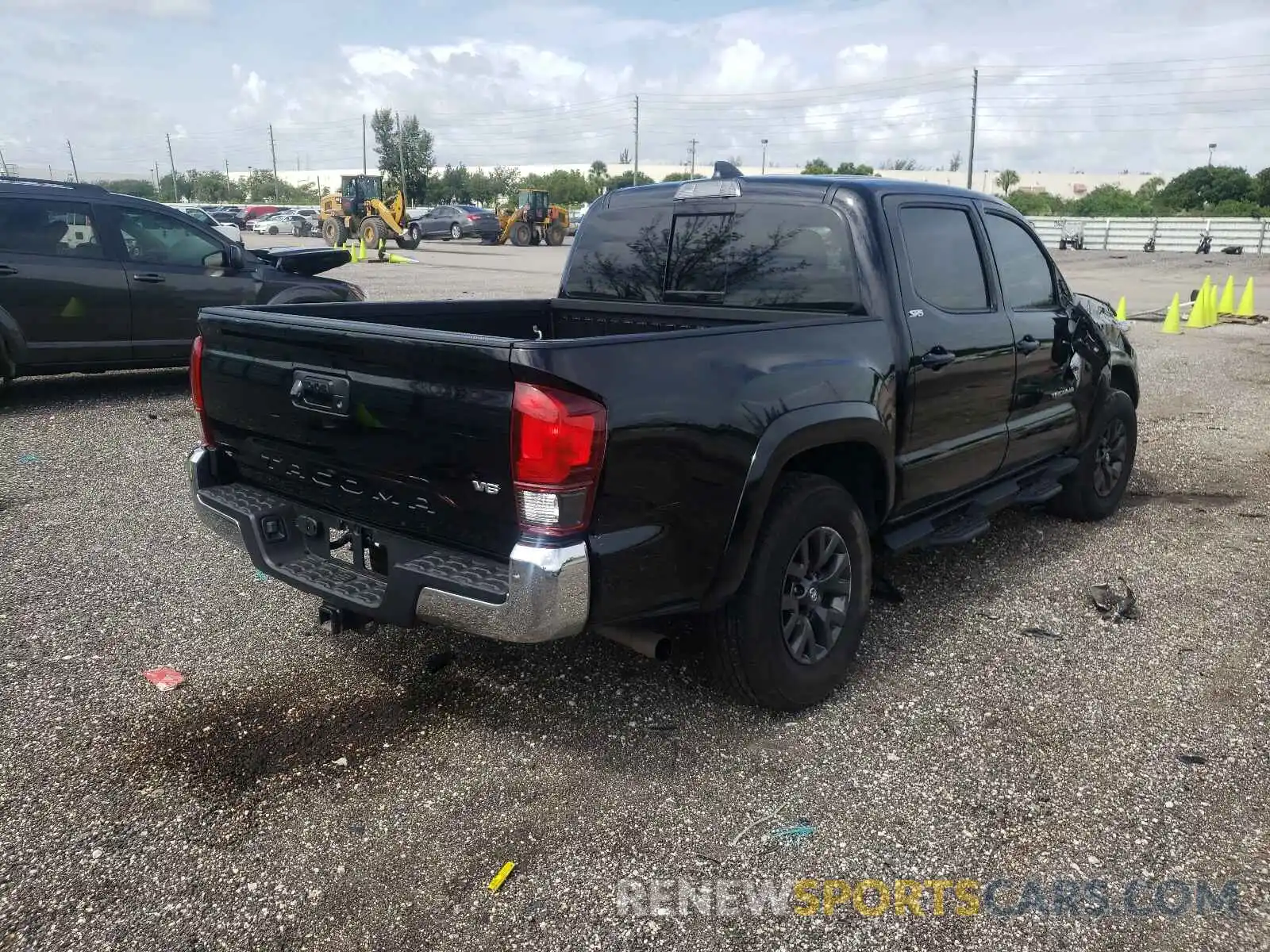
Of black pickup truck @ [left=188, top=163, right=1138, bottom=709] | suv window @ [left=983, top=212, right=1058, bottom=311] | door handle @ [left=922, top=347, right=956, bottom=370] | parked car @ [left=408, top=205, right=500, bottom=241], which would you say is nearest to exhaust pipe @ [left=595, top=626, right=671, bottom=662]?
black pickup truck @ [left=188, top=163, right=1138, bottom=709]

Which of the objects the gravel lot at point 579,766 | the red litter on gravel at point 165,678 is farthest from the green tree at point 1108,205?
the red litter on gravel at point 165,678

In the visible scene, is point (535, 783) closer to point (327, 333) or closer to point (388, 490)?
point (388, 490)

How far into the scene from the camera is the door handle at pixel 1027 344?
4.71m

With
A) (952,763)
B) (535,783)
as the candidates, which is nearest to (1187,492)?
(952,763)

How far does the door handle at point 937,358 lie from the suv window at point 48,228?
7.28 meters

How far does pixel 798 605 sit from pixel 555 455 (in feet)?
4.16

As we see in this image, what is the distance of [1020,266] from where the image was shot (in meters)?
4.95

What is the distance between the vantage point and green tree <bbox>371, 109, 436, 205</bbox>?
84250mm

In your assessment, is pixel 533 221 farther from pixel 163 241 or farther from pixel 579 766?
pixel 579 766

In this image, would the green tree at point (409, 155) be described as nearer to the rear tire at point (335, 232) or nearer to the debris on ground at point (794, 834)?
the rear tire at point (335, 232)

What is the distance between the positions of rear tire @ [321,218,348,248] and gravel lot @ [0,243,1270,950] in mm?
33252

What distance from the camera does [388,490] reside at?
3084 mm

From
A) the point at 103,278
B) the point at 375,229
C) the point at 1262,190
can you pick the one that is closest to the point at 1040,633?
the point at 103,278

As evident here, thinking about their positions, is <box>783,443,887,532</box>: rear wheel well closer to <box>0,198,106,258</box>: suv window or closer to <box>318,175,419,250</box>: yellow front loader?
<box>0,198,106,258</box>: suv window
